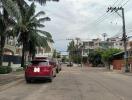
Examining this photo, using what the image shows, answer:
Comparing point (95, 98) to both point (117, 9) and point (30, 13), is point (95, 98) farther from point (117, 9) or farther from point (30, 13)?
point (117, 9)

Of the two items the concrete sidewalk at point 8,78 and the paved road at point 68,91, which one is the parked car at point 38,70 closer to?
the paved road at point 68,91

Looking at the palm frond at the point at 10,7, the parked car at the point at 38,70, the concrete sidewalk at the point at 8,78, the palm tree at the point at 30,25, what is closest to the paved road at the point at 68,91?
the parked car at the point at 38,70

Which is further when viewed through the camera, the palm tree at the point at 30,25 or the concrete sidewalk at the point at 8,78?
the palm tree at the point at 30,25

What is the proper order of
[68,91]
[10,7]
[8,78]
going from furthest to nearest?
[8,78] < [10,7] < [68,91]

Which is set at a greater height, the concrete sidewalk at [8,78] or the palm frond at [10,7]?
the palm frond at [10,7]

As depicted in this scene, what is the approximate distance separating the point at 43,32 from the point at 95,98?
40.8 meters

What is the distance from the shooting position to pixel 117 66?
2815 inches

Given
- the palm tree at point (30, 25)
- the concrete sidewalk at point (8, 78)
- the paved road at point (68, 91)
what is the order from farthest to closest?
the palm tree at point (30, 25), the concrete sidewalk at point (8, 78), the paved road at point (68, 91)

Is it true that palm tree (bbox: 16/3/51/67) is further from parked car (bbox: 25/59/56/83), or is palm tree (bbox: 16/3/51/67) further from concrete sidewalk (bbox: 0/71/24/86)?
parked car (bbox: 25/59/56/83)

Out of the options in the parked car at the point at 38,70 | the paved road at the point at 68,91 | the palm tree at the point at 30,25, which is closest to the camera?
the paved road at the point at 68,91

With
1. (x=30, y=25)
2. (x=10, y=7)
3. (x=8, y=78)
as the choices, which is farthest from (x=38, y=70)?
(x=30, y=25)

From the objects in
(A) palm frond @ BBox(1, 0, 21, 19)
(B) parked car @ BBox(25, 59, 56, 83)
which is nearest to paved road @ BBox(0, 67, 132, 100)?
(B) parked car @ BBox(25, 59, 56, 83)

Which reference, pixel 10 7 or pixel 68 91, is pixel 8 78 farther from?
pixel 68 91

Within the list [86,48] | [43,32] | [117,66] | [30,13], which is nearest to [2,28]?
[30,13]
